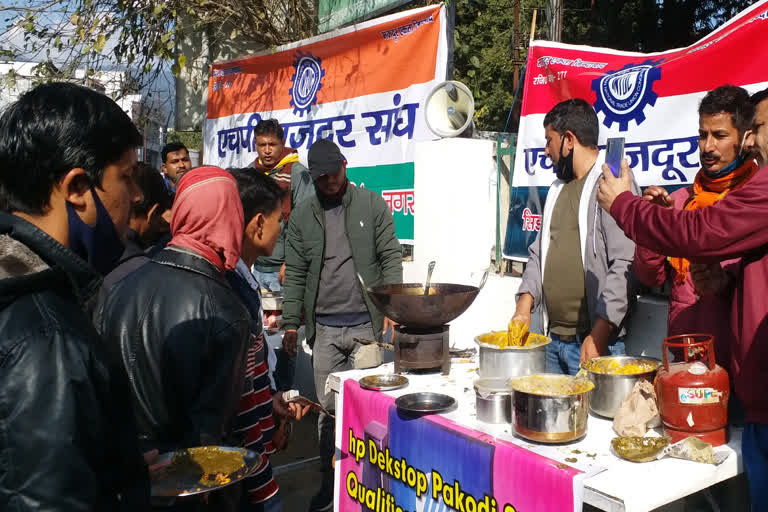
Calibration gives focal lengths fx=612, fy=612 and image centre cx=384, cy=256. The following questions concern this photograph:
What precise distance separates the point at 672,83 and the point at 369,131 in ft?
8.29

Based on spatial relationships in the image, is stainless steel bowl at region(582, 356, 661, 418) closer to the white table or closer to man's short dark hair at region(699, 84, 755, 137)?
the white table

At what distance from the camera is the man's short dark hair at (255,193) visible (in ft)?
7.35

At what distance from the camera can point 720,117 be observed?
93.0 inches

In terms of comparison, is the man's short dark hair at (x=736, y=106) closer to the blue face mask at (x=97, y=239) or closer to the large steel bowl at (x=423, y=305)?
the large steel bowl at (x=423, y=305)

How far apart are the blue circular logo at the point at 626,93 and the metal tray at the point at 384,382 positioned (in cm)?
223

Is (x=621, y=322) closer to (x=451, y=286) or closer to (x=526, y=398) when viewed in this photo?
(x=451, y=286)

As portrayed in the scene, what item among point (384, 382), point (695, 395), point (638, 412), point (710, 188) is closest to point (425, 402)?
point (384, 382)

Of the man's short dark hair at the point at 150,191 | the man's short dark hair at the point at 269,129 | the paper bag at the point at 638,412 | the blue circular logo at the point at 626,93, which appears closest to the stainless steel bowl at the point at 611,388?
the paper bag at the point at 638,412

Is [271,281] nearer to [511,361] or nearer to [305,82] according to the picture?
[305,82]

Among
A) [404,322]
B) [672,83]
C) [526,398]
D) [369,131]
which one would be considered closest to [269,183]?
[404,322]

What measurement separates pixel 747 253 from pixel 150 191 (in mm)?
2628

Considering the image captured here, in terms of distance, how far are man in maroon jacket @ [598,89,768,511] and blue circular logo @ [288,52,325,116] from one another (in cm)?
451

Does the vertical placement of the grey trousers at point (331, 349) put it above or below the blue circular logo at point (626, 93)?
below

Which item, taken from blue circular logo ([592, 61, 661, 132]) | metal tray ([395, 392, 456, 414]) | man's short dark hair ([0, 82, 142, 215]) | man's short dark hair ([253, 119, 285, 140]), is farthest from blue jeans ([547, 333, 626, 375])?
man's short dark hair ([253, 119, 285, 140])
